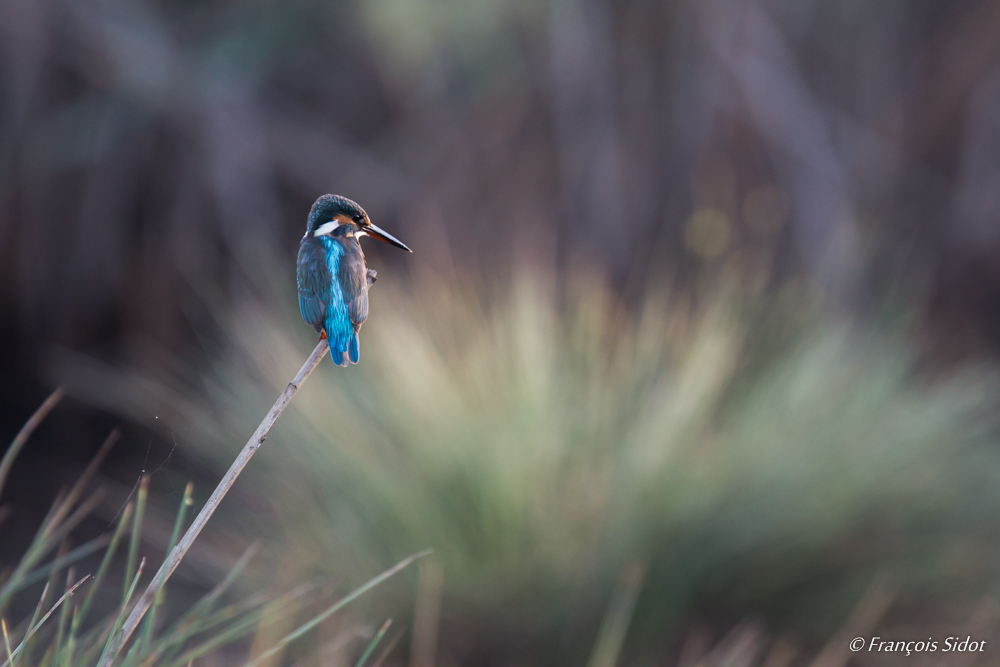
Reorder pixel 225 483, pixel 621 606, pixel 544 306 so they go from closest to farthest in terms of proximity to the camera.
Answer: pixel 225 483 < pixel 621 606 < pixel 544 306

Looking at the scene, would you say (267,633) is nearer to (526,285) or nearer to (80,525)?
(526,285)

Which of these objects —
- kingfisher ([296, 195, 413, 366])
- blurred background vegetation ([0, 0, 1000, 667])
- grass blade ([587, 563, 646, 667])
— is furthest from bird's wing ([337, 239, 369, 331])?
grass blade ([587, 563, 646, 667])

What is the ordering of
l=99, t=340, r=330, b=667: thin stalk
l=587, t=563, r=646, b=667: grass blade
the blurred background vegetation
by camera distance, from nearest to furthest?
l=99, t=340, r=330, b=667: thin stalk
l=587, t=563, r=646, b=667: grass blade
the blurred background vegetation

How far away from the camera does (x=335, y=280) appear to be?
40cm

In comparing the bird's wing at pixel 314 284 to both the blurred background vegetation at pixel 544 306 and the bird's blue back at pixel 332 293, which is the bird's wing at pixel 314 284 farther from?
the blurred background vegetation at pixel 544 306

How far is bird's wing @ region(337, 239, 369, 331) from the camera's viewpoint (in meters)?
0.39

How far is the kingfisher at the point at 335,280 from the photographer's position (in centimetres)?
39

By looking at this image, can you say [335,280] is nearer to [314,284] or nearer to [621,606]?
[314,284]

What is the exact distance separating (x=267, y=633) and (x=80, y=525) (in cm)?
217

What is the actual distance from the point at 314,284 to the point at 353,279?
2cm

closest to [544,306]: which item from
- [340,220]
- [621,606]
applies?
[621,606]

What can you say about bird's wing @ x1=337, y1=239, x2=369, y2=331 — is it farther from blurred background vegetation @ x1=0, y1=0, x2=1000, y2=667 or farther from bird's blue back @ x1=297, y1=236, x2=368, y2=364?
blurred background vegetation @ x1=0, y1=0, x2=1000, y2=667

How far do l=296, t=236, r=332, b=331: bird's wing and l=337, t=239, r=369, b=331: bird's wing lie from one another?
0.04 ft

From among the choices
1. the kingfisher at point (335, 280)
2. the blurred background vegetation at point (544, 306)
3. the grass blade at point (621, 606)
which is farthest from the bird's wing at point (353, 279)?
the grass blade at point (621, 606)
